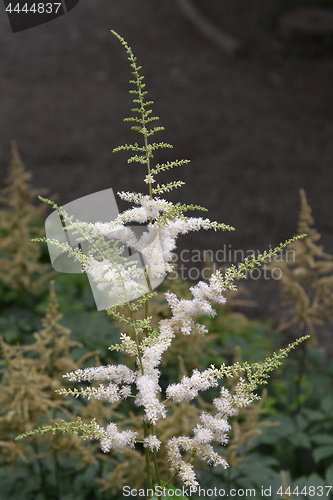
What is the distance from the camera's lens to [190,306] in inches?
49.5

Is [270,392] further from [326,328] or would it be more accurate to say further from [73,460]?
[326,328]

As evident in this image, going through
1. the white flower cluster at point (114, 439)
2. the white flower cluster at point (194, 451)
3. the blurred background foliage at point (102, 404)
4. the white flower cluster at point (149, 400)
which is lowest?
the blurred background foliage at point (102, 404)

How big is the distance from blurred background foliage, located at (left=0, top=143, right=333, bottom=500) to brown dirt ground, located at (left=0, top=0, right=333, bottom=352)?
204cm

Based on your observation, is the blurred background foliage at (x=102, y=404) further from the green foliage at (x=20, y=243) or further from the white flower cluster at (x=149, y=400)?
the white flower cluster at (x=149, y=400)

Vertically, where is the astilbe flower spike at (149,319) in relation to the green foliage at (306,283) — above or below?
above

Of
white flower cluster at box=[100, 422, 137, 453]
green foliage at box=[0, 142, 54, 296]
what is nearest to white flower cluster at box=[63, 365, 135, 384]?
white flower cluster at box=[100, 422, 137, 453]

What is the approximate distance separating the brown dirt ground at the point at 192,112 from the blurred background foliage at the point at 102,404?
6.70 ft

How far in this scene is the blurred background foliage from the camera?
2.00 m

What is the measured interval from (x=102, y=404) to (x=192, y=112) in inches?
250

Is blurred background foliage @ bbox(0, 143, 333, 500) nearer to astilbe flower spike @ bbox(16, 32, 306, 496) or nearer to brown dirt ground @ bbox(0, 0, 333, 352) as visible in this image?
astilbe flower spike @ bbox(16, 32, 306, 496)

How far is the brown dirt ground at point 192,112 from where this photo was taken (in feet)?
20.3

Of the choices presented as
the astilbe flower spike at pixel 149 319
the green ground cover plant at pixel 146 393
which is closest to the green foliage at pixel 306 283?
the green ground cover plant at pixel 146 393

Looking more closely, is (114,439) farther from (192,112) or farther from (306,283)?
(192,112)

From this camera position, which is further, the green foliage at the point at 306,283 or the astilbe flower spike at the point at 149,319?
the green foliage at the point at 306,283
